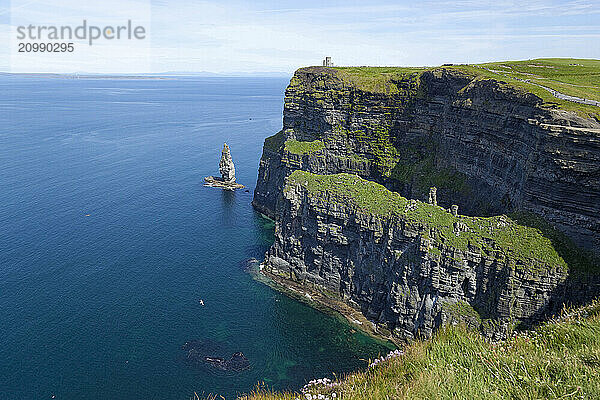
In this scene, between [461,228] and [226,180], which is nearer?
[461,228]

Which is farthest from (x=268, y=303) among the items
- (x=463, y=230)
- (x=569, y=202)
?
(x=569, y=202)

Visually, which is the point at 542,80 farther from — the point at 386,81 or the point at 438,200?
the point at 386,81

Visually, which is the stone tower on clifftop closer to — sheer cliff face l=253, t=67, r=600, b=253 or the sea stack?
the sea stack

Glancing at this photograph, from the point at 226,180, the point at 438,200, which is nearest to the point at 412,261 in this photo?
the point at 438,200

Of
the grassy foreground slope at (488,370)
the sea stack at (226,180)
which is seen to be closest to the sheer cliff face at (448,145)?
the sea stack at (226,180)

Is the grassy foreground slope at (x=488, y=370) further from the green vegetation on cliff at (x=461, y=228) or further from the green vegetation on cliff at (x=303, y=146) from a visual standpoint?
the green vegetation on cliff at (x=303, y=146)

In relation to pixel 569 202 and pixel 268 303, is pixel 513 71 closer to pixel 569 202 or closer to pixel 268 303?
pixel 569 202
